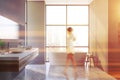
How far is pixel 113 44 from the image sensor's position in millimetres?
6066

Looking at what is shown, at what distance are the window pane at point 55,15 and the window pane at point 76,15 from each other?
0.78 feet

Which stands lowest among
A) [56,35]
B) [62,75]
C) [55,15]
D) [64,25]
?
[62,75]

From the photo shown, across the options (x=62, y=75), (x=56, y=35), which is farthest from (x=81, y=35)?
(x=62, y=75)

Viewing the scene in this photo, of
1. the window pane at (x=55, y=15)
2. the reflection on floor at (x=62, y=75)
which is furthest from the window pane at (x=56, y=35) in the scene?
the reflection on floor at (x=62, y=75)

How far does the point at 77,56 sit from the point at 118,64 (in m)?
1.59

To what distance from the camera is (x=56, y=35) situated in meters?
9.50

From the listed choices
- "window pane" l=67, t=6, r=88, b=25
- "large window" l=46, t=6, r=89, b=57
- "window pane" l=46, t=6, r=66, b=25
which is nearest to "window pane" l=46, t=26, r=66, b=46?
"large window" l=46, t=6, r=89, b=57

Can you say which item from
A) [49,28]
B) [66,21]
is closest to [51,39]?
[49,28]

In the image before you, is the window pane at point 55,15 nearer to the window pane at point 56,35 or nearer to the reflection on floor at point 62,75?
the window pane at point 56,35

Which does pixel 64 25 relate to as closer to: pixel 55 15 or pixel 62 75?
pixel 55 15

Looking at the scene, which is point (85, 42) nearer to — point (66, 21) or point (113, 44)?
point (66, 21)

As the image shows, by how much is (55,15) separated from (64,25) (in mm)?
627

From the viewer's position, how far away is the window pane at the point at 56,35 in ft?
31.0

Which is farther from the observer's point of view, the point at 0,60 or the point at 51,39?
the point at 51,39
